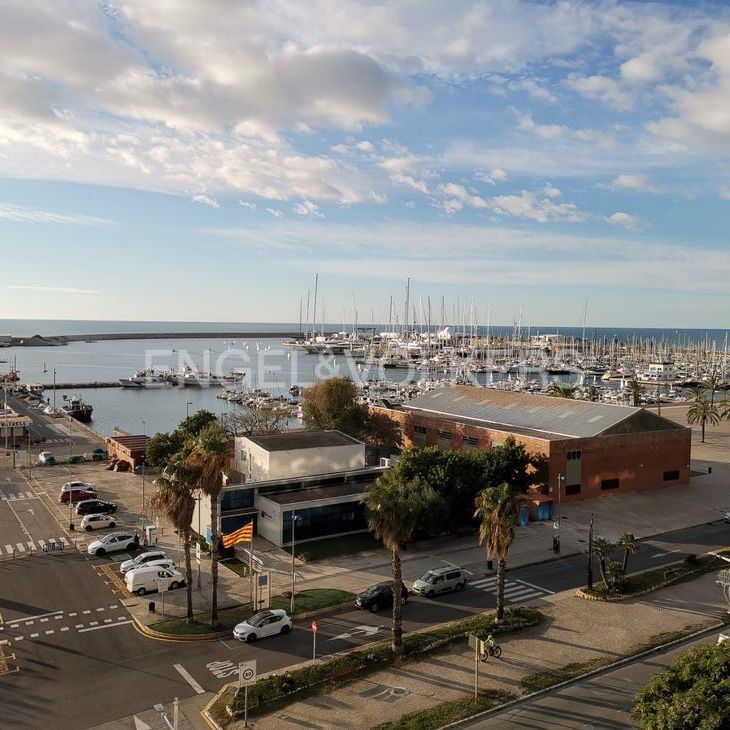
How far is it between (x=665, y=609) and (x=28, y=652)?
30281mm

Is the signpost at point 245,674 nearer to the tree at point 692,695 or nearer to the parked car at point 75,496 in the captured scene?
the tree at point 692,695

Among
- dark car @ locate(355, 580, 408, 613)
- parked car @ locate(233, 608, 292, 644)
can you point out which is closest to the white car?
parked car @ locate(233, 608, 292, 644)

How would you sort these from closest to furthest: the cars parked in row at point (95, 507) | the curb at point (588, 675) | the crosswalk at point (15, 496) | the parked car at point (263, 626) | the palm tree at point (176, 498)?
the curb at point (588, 675) → the palm tree at point (176, 498) → the parked car at point (263, 626) → the cars parked in row at point (95, 507) → the crosswalk at point (15, 496)

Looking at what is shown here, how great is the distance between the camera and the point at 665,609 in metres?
32.4

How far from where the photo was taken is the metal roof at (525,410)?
2223 inches

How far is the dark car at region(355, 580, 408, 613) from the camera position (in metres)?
32.1

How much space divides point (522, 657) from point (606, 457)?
30.5 m

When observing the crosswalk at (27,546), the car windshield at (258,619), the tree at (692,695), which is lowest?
the crosswalk at (27,546)

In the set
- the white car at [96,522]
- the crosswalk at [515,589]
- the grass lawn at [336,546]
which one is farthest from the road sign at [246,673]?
the white car at [96,522]

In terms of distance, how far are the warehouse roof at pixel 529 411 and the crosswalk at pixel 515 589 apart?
20.8m

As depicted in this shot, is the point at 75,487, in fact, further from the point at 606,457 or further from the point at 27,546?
the point at 606,457

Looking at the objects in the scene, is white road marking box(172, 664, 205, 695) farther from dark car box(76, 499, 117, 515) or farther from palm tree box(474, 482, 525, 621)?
dark car box(76, 499, 117, 515)

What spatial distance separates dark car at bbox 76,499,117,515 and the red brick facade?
103 feet

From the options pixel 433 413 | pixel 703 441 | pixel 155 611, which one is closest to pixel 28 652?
pixel 155 611
